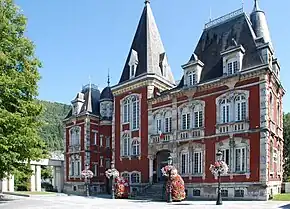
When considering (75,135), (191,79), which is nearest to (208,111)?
(191,79)

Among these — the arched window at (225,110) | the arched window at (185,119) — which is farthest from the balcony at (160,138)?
the arched window at (225,110)

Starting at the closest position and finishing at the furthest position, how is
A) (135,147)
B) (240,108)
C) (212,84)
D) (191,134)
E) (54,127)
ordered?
(240,108), (212,84), (191,134), (135,147), (54,127)

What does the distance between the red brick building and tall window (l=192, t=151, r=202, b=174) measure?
8cm

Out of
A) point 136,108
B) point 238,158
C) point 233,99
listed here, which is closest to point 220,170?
point 238,158

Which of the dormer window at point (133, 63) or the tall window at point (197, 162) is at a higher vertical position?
the dormer window at point (133, 63)

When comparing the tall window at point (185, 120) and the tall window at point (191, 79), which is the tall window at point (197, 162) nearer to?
the tall window at point (185, 120)

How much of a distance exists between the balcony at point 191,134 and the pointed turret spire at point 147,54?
21.9 feet

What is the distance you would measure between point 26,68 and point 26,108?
234cm

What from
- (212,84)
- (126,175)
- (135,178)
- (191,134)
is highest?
(212,84)

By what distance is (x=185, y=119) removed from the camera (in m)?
30.5

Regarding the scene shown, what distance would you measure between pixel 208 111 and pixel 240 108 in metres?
2.86

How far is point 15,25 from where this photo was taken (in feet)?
65.1

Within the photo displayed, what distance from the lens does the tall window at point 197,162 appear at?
29.0 m

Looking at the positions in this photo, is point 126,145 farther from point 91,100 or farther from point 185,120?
point 91,100
